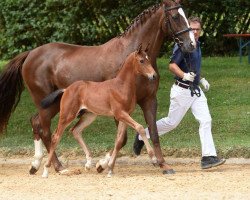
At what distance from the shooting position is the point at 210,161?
36.5 ft

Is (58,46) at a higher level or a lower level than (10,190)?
higher

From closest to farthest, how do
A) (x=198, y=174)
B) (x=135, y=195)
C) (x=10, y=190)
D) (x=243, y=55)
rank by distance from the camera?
(x=135, y=195)
(x=10, y=190)
(x=198, y=174)
(x=243, y=55)

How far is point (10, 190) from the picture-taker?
9.92 metres

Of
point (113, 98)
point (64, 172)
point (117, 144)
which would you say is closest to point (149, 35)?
point (113, 98)

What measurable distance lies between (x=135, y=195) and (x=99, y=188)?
2.29 feet

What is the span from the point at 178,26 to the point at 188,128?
139 inches

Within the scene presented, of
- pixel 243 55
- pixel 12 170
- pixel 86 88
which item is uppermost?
pixel 86 88

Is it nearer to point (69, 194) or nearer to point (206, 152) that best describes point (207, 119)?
Result: point (206, 152)

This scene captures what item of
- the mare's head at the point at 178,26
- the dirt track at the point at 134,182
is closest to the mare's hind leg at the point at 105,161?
the dirt track at the point at 134,182

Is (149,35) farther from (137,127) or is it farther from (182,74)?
(137,127)

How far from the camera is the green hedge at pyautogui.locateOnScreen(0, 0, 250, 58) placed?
23.3 meters

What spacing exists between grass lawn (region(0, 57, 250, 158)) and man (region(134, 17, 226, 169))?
0.98 m

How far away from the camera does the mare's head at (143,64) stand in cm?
1059

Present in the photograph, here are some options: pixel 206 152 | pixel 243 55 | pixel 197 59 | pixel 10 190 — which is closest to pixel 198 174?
pixel 206 152
